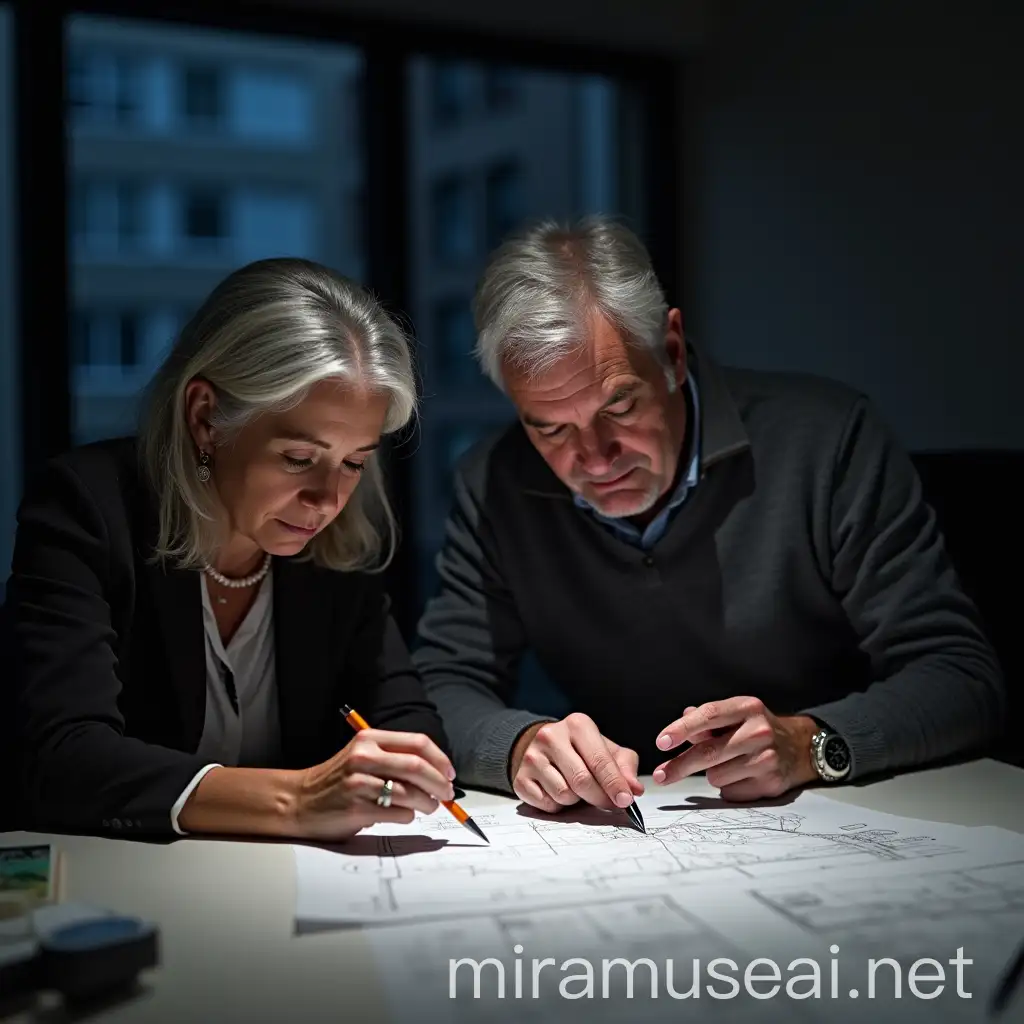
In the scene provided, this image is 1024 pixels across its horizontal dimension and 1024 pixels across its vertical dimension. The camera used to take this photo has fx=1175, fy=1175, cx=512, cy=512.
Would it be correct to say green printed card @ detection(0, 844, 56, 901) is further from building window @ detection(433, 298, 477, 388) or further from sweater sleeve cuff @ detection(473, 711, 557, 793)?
building window @ detection(433, 298, 477, 388)

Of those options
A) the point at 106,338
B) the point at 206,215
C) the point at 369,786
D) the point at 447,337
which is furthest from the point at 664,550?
the point at 206,215

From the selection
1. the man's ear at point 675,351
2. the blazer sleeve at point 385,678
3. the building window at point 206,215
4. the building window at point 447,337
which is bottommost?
the blazer sleeve at point 385,678

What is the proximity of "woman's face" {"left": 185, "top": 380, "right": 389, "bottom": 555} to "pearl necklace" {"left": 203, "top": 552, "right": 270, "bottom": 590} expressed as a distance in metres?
0.08

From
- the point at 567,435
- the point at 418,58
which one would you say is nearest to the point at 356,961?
the point at 567,435

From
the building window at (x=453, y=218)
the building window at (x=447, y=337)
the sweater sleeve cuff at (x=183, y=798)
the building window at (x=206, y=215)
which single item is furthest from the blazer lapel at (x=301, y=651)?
the building window at (x=206, y=215)

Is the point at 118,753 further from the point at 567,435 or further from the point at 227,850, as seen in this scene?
the point at 567,435

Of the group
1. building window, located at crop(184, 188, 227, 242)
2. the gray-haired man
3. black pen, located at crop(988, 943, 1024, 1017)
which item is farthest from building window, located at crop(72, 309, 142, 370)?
building window, located at crop(184, 188, 227, 242)

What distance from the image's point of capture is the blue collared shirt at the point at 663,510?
1857 millimetres

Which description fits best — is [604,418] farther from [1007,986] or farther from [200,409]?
[1007,986]

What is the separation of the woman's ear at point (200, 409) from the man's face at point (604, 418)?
437 millimetres

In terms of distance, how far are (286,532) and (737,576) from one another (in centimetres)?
72

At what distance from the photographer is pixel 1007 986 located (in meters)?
0.86

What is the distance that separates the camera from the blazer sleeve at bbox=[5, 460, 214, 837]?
128cm

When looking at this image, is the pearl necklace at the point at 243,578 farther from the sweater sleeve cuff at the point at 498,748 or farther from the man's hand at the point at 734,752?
the man's hand at the point at 734,752
